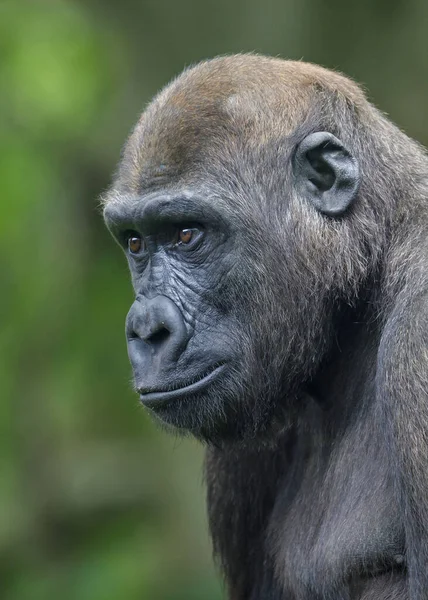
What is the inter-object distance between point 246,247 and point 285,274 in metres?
0.21

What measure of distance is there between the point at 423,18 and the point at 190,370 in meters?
6.11

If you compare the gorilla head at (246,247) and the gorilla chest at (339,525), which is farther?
the gorilla head at (246,247)

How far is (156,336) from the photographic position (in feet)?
16.1

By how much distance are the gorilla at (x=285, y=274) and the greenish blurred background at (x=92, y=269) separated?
4.37 metres

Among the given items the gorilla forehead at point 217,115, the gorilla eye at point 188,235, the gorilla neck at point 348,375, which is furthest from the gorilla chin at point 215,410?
the gorilla forehead at point 217,115

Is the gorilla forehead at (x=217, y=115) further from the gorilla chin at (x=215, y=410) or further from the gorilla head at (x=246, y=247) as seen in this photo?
the gorilla chin at (x=215, y=410)

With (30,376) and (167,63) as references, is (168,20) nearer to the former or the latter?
(167,63)

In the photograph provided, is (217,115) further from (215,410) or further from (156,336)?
(215,410)

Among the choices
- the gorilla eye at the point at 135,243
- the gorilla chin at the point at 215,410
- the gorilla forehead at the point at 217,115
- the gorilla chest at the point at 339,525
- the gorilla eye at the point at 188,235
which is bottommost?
the gorilla chest at the point at 339,525

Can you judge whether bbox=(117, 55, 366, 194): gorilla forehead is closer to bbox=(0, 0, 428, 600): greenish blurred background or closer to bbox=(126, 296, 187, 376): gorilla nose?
bbox=(126, 296, 187, 376): gorilla nose

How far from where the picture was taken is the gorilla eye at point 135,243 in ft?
17.5

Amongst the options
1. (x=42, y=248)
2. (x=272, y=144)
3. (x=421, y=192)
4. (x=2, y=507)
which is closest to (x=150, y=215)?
(x=272, y=144)

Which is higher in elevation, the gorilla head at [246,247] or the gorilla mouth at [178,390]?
the gorilla head at [246,247]

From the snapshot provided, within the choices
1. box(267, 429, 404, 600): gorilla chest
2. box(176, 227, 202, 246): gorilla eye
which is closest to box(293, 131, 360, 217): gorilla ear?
box(176, 227, 202, 246): gorilla eye
